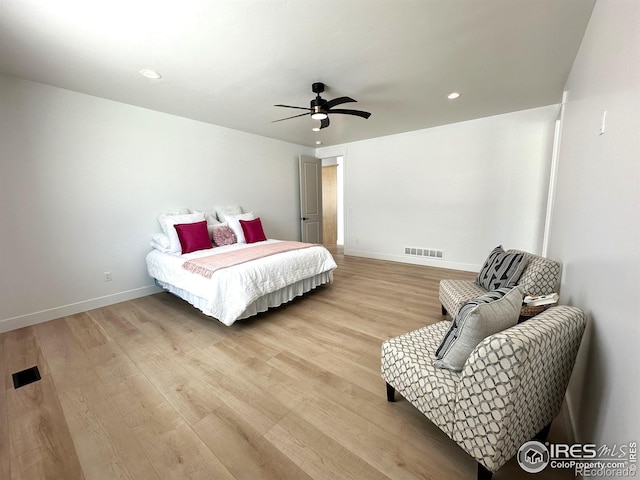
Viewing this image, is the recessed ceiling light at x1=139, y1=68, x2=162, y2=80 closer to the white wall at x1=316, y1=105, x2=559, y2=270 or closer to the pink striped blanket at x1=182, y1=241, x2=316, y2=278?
the pink striped blanket at x1=182, y1=241, x2=316, y2=278

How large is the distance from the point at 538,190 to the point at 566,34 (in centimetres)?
239

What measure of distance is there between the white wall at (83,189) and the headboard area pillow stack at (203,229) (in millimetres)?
222

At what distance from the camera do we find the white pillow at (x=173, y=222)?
329cm

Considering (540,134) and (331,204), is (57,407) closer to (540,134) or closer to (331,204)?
(540,134)

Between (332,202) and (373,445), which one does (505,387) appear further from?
(332,202)

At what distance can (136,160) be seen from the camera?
3363 millimetres

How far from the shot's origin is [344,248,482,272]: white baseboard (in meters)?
4.42

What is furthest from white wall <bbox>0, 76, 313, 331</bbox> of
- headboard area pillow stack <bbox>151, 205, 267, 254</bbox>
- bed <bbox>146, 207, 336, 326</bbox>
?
bed <bbox>146, 207, 336, 326</bbox>

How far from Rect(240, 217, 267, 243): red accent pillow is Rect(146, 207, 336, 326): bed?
315mm

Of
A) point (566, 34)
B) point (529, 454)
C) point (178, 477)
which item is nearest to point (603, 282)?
point (529, 454)

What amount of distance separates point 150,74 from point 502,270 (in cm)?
383

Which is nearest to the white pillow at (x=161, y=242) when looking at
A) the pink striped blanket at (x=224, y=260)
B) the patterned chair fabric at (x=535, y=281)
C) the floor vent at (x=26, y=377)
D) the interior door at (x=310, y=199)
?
the pink striped blanket at (x=224, y=260)

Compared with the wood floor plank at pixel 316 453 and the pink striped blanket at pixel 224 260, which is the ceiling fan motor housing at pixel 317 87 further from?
the wood floor plank at pixel 316 453

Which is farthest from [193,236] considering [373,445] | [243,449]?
[373,445]
